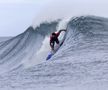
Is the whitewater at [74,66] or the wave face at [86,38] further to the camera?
the wave face at [86,38]

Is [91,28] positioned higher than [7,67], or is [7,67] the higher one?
[91,28]

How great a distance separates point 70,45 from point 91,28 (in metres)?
2.78

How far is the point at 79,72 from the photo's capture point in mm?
12695

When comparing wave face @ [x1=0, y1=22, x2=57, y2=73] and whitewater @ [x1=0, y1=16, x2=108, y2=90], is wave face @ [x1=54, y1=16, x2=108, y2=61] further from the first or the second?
wave face @ [x1=0, y1=22, x2=57, y2=73]

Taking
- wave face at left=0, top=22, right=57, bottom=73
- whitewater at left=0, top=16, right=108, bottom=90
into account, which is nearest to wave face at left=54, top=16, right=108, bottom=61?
whitewater at left=0, top=16, right=108, bottom=90

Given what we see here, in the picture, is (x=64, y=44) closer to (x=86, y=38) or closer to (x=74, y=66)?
(x=86, y=38)

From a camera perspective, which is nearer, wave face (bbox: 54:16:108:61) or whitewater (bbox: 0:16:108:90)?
whitewater (bbox: 0:16:108:90)

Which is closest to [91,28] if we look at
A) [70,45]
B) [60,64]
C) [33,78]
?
[70,45]

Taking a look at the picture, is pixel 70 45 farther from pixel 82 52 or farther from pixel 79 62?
pixel 79 62

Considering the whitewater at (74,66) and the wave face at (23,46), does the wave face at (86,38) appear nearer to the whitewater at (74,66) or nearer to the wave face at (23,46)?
the whitewater at (74,66)

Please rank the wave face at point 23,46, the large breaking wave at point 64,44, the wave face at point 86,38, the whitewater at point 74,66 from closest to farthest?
the whitewater at point 74,66 < the wave face at point 86,38 < the large breaking wave at point 64,44 < the wave face at point 23,46

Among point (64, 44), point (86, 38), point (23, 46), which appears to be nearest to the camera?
point (86, 38)

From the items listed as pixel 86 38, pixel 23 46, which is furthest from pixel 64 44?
pixel 23 46

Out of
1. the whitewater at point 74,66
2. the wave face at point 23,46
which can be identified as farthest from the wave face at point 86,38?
the wave face at point 23,46
